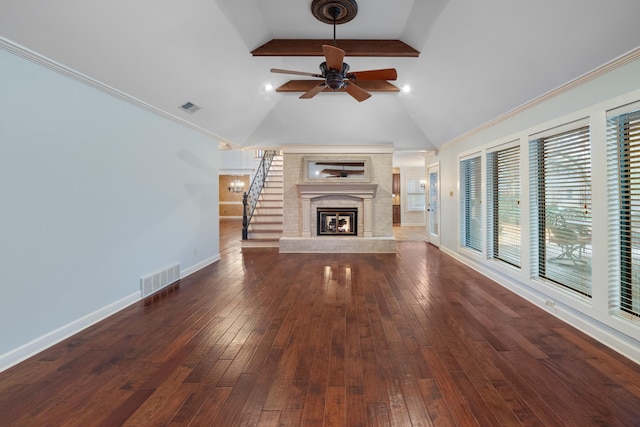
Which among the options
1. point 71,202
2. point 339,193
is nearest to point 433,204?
point 339,193

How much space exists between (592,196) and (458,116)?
109 inches

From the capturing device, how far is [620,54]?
234 cm

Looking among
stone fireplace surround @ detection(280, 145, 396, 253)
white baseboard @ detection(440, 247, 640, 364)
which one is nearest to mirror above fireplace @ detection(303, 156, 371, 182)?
stone fireplace surround @ detection(280, 145, 396, 253)

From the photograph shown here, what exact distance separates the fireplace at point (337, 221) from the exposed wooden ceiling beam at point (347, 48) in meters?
3.76

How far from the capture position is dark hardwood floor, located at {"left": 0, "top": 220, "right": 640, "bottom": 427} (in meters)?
1.70

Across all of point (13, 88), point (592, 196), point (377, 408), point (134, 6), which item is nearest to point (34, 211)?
point (13, 88)

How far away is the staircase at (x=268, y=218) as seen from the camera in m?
7.35

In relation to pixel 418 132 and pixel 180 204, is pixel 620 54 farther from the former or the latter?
pixel 180 204

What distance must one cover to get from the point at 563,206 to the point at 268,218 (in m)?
6.35

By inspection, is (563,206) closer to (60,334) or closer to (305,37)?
A: (305,37)

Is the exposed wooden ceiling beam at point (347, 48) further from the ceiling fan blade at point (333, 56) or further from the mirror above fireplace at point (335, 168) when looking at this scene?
the mirror above fireplace at point (335, 168)

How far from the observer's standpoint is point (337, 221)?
23.2ft

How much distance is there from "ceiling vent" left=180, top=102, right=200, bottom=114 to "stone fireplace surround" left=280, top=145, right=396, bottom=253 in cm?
281

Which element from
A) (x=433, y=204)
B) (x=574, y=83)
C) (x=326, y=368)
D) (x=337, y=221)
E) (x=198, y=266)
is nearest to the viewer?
(x=326, y=368)
